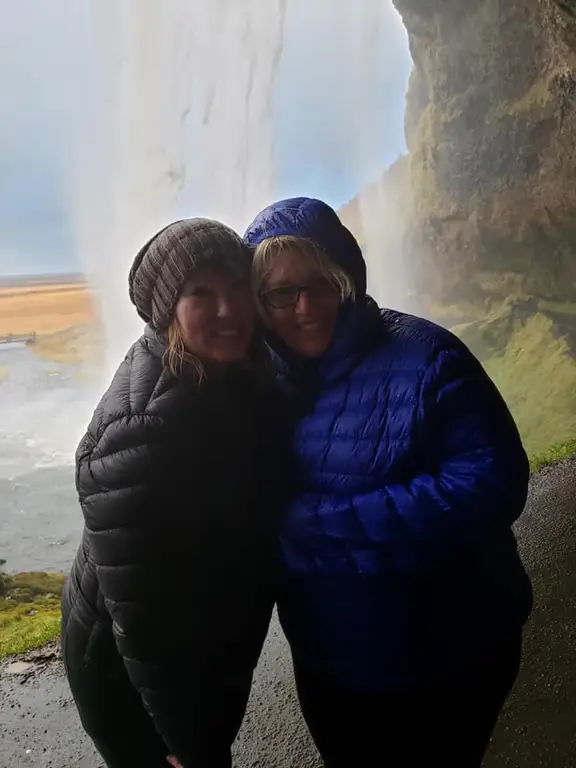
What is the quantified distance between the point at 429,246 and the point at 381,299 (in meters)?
0.97

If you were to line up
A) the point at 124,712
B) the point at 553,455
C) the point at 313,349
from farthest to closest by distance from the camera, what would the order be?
the point at 553,455 < the point at 124,712 < the point at 313,349

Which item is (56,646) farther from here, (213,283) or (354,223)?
(354,223)

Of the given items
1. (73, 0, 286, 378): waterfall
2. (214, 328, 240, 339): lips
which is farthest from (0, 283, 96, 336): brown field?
(214, 328, 240, 339): lips

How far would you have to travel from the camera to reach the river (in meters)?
3.78

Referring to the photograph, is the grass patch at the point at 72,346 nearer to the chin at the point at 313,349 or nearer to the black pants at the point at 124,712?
the black pants at the point at 124,712

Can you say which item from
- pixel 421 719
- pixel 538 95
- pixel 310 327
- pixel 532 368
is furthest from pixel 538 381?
pixel 310 327

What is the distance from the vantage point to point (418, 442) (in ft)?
3.23

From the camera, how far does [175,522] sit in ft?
3.27

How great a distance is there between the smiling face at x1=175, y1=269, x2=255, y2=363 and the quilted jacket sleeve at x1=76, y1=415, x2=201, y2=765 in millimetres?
153

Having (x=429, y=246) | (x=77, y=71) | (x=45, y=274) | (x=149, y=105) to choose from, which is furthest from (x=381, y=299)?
(x=45, y=274)

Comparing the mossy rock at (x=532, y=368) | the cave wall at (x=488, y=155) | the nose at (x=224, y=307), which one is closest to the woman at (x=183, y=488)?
the nose at (x=224, y=307)

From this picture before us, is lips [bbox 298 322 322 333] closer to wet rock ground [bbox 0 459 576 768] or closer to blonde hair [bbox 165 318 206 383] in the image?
blonde hair [bbox 165 318 206 383]

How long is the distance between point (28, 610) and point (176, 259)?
8.53 feet

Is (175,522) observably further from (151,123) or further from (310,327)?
(151,123)
